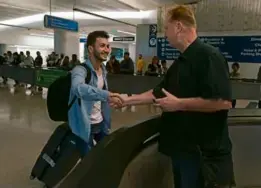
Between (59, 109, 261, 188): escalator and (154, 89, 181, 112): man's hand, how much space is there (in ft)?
1.30

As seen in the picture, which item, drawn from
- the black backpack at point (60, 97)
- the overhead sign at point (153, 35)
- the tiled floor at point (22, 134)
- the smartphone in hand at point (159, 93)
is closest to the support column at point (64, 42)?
the overhead sign at point (153, 35)

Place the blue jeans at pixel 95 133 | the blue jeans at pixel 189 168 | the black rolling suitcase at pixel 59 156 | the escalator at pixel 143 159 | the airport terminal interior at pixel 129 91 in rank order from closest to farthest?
the blue jeans at pixel 189 168
the escalator at pixel 143 159
the airport terminal interior at pixel 129 91
the blue jeans at pixel 95 133
the black rolling suitcase at pixel 59 156

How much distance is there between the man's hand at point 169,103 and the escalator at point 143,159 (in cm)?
39

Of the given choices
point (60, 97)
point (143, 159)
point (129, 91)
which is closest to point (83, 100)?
point (60, 97)

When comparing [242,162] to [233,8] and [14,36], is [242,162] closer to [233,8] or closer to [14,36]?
[233,8]

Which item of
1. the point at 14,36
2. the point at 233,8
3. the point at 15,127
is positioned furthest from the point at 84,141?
the point at 14,36

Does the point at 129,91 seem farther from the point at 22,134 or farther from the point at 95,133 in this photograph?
the point at 95,133

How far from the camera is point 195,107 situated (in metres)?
1.72

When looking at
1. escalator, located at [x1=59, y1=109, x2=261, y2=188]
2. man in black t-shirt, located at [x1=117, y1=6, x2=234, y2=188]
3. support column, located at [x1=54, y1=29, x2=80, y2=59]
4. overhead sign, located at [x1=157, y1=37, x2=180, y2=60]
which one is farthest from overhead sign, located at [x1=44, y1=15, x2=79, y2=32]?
man in black t-shirt, located at [x1=117, y1=6, x2=234, y2=188]

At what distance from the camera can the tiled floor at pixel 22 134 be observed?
402cm

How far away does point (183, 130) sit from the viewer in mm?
1812

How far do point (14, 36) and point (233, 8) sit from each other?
22.8 metres

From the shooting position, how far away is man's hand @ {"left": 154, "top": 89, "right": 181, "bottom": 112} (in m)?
1.74

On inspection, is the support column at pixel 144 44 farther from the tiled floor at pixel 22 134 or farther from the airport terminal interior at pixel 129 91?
the tiled floor at pixel 22 134
